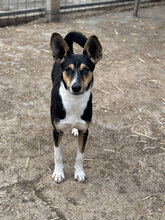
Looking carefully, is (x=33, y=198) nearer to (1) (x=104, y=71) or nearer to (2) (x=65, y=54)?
(2) (x=65, y=54)

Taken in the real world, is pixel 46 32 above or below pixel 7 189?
above

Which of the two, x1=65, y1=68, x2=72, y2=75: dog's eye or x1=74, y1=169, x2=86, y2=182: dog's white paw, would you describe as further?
x1=74, y1=169, x2=86, y2=182: dog's white paw

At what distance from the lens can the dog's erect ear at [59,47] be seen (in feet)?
10.3

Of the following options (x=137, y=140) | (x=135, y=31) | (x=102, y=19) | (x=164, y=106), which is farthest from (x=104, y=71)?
(x=102, y=19)

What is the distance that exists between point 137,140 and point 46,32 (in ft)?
13.7

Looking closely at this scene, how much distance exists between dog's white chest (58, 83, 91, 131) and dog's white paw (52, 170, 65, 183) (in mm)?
620

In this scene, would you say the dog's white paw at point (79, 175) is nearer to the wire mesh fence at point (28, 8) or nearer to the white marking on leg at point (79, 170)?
the white marking on leg at point (79, 170)

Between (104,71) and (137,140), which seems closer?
(137,140)

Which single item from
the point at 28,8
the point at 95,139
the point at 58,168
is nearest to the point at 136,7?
the point at 28,8

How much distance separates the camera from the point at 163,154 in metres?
4.34

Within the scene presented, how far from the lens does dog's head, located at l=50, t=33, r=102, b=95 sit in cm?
305

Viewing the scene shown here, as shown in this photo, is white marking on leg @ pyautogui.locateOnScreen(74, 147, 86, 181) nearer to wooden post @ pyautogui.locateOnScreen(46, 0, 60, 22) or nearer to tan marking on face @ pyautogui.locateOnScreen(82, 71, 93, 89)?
tan marking on face @ pyautogui.locateOnScreen(82, 71, 93, 89)

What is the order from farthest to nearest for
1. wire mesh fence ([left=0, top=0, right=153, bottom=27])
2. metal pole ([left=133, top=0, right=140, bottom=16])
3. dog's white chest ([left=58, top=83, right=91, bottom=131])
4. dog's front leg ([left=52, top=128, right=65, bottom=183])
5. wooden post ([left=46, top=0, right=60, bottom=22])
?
metal pole ([left=133, top=0, right=140, bottom=16]), wooden post ([left=46, top=0, right=60, bottom=22]), wire mesh fence ([left=0, top=0, right=153, bottom=27]), dog's front leg ([left=52, top=128, right=65, bottom=183]), dog's white chest ([left=58, top=83, right=91, bottom=131])

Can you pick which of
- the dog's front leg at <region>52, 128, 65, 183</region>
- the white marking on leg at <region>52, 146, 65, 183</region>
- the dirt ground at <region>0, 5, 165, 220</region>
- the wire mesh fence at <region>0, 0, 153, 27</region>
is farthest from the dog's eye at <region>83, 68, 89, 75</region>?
the wire mesh fence at <region>0, 0, 153, 27</region>
